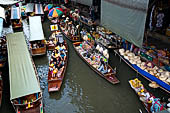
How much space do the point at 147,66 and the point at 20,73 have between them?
23.3 ft

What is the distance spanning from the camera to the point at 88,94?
384 inches

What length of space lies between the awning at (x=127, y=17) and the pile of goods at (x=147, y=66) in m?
1.42

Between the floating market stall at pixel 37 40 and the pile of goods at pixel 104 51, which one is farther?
the floating market stall at pixel 37 40

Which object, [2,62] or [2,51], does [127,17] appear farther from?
[2,51]

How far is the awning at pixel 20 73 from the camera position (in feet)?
26.6

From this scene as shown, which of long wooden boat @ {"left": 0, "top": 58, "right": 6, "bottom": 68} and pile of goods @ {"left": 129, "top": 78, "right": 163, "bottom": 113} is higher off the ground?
long wooden boat @ {"left": 0, "top": 58, "right": 6, "bottom": 68}

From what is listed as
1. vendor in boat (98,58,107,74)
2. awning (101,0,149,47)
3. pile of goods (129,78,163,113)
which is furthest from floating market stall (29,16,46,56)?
pile of goods (129,78,163,113)

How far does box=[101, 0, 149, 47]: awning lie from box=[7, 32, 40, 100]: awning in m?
5.80

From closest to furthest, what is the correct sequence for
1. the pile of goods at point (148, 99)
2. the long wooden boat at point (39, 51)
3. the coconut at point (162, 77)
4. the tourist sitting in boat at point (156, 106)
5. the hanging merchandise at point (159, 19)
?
1. the tourist sitting in boat at point (156, 106)
2. the pile of goods at point (148, 99)
3. the coconut at point (162, 77)
4. the hanging merchandise at point (159, 19)
5. the long wooden boat at point (39, 51)

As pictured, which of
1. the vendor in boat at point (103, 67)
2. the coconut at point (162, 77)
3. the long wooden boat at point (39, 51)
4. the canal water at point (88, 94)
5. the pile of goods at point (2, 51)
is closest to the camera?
the canal water at point (88, 94)

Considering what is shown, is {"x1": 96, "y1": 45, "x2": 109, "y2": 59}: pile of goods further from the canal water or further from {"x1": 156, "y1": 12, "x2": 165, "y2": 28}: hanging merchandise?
{"x1": 156, "y1": 12, "x2": 165, "y2": 28}: hanging merchandise

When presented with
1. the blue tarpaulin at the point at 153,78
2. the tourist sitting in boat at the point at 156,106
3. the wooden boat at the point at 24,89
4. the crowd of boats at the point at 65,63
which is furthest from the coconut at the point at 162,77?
the wooden boat at the point at 24,89

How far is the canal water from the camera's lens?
8.78 meters

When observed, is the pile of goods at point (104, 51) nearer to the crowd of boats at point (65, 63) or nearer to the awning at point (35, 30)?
the crowd of boats at point (65, 63)
